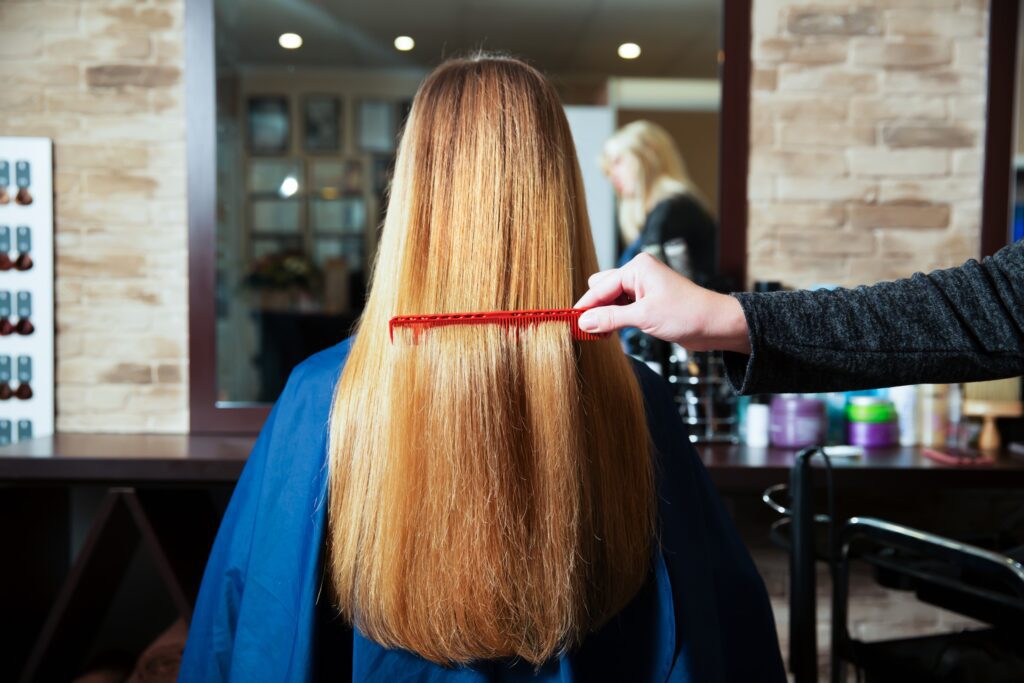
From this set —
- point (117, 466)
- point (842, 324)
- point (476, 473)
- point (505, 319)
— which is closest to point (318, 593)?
point (476, 473)

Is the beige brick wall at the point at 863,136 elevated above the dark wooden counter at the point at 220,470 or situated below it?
above

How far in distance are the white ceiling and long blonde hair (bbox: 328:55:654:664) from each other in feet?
4.57

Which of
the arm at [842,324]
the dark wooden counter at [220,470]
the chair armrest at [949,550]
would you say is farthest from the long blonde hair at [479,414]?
the dark wooden counter at [220,470]

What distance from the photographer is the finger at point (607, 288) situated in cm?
81

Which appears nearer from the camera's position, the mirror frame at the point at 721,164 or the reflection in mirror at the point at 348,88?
the mirror frame at the point at 721,164

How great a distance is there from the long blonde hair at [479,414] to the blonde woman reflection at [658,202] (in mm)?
1331

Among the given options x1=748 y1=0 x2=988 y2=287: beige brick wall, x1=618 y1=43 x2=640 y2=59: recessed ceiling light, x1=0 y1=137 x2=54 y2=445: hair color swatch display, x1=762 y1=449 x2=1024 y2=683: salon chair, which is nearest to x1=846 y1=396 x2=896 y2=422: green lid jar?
x1=748 y1=0 x2=988 y2=287: beige brick wall

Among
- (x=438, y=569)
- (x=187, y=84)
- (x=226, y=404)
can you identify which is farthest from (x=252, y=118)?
(x=438, y=569)

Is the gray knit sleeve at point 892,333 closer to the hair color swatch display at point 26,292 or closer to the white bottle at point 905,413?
the white bottle at point 905,413

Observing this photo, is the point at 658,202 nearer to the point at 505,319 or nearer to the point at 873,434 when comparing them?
the point at 873,434

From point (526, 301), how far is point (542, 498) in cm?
22

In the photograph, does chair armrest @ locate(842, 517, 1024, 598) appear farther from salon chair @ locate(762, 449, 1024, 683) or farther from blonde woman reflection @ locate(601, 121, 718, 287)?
blonde woman reflection @ locate(601, 121, 718, 287)

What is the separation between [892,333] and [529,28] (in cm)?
173

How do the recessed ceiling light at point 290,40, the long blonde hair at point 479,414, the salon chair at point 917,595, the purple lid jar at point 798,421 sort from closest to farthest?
the long blonde hair at point 479,414 < the salon chair at point 917,595 < the purple lid jar at point 798,421 < the recessed ceiling light at point 290,40
